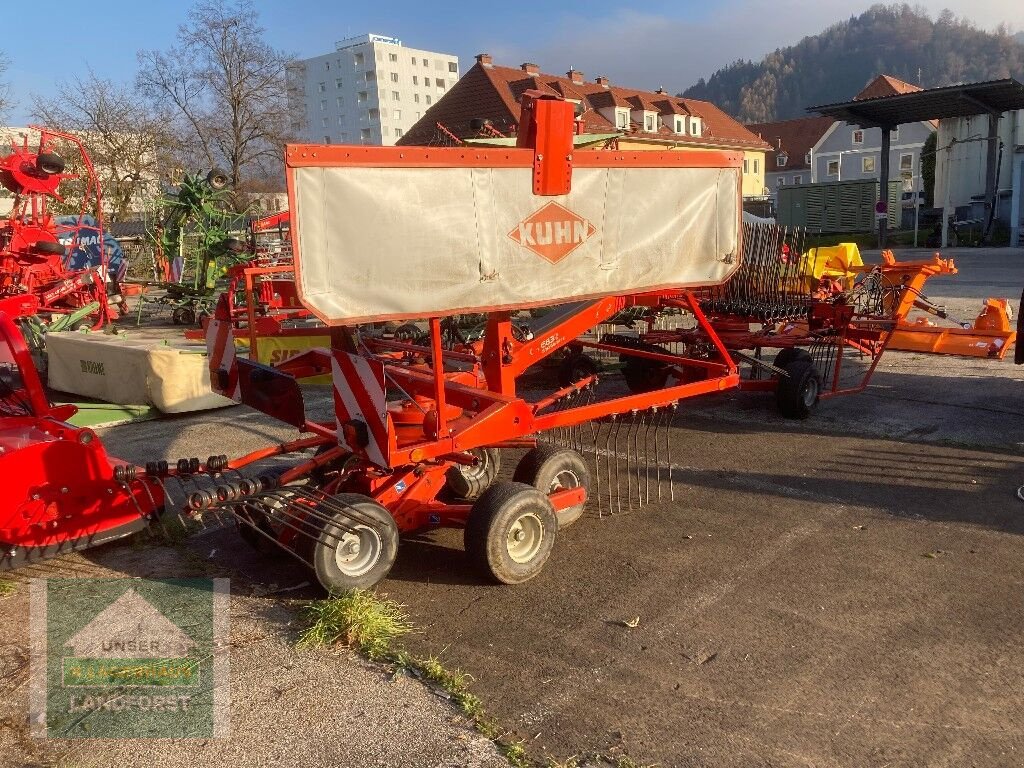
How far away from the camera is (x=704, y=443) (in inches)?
283

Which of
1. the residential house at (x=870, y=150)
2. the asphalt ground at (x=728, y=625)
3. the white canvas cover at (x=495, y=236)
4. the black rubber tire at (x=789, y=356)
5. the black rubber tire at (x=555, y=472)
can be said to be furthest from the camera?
the residential house at (x=870, y=150)

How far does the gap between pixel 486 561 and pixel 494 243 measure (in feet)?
5.54

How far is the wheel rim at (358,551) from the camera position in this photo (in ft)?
13.7

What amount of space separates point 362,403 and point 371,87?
93.3 meters

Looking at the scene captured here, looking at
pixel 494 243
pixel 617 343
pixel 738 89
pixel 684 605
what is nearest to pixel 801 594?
pixel 684 605

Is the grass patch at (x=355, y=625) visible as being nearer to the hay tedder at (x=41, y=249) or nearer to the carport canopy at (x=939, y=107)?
the hay tedder at (x=41, y=249)

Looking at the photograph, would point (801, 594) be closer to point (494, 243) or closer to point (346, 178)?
point (494, 243)

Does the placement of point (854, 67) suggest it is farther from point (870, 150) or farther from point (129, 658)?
point (129, 658)

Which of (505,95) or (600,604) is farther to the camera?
(505,95)

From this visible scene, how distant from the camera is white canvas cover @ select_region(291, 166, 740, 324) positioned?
3.74 metres

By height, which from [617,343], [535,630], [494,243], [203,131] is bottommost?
[535,630]

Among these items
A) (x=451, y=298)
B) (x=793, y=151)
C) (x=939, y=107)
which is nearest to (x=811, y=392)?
(x=451, y=298)

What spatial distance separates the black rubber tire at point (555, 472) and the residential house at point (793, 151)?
66.9m

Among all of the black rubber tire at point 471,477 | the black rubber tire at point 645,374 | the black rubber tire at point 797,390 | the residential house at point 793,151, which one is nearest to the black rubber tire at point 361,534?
the black rubber tire at point 471,477
